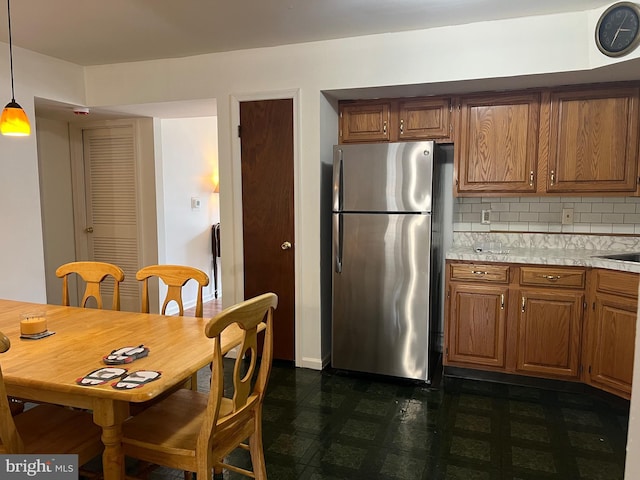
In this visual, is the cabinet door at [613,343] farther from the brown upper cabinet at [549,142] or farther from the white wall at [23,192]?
the white wall at [23,192]

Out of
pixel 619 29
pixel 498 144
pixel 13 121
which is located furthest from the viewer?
pixel 498 144

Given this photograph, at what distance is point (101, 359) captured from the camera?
1617mm

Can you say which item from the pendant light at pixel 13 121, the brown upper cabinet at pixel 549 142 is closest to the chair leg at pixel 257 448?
the pendant light at pixel 13 121

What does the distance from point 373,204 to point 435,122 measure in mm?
800

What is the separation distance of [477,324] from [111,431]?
2392mm

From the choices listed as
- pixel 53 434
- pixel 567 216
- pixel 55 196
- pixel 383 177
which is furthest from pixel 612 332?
pixel 55 196

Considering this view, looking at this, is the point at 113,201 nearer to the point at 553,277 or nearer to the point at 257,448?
the point at 257,448

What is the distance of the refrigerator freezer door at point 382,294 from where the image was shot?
3027mm

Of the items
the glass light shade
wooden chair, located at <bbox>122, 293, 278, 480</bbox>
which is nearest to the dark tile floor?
wooden chair, located at <bbox>122, 293, 278, 480</bbox>

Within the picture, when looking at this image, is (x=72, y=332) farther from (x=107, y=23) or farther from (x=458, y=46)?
(x=458, y=46)

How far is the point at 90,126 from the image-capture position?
4.57m

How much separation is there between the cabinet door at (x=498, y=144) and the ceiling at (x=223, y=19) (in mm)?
597

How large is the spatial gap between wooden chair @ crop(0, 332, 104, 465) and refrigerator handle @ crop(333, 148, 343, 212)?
1.99 metres

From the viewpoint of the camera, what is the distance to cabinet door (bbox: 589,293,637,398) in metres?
2.66
